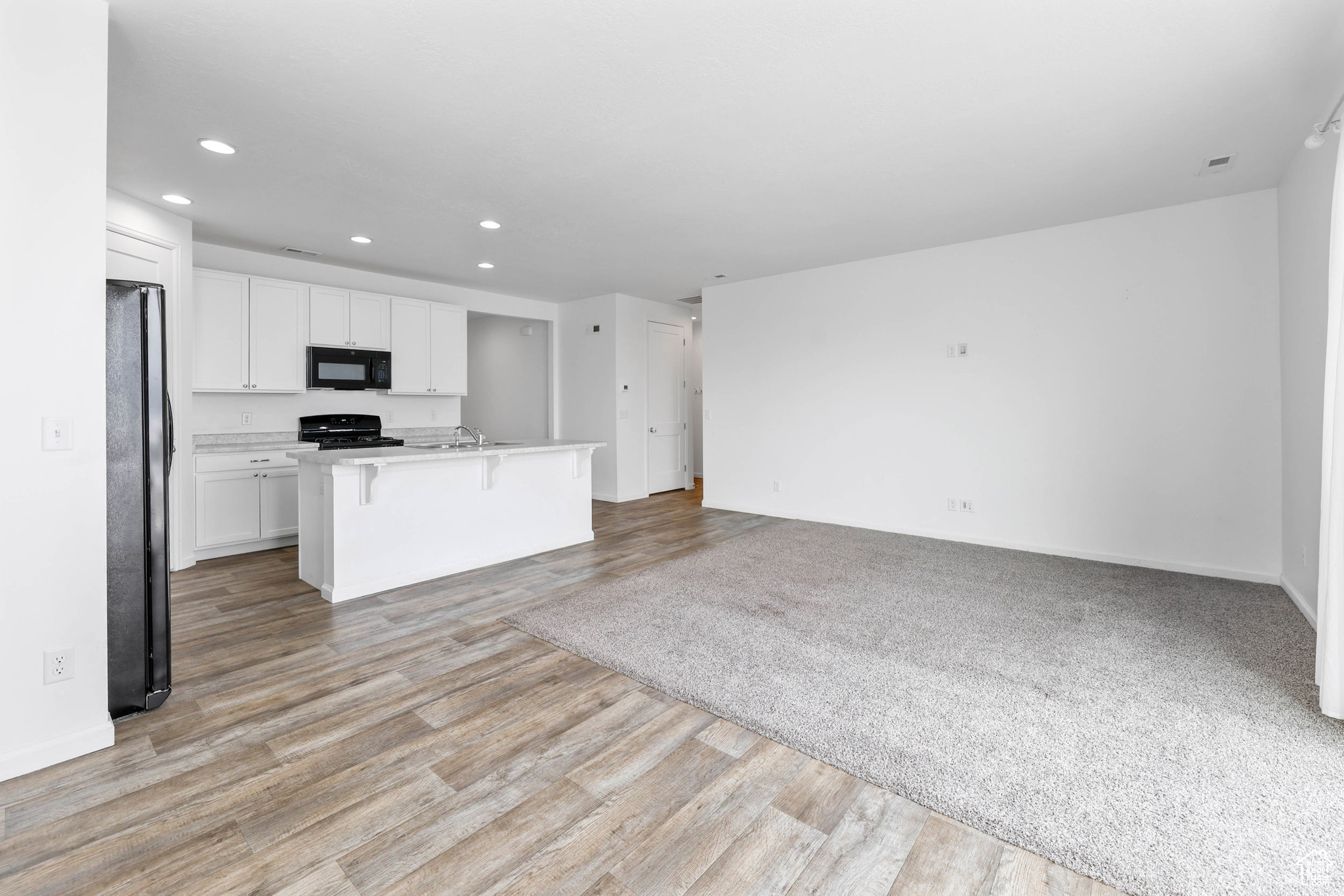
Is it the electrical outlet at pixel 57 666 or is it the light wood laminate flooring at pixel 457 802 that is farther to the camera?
the electrical outlet at pixel 57 666

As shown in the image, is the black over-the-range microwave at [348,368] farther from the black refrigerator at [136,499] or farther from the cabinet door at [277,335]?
the black refrigerator at [136,499]

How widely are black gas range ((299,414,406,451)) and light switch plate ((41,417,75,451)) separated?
11.0ft

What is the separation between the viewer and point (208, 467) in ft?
14.7

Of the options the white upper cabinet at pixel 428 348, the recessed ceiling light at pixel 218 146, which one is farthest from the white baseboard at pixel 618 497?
the recessed ceiling light at pixel 218 146

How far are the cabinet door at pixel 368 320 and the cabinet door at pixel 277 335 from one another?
42cm

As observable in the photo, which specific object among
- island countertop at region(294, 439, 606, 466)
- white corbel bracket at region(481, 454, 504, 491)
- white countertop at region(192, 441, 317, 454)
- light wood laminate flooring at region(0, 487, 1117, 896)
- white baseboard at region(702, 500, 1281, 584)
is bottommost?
light wood laminate flooring at region(0, 487, 1117, 896)

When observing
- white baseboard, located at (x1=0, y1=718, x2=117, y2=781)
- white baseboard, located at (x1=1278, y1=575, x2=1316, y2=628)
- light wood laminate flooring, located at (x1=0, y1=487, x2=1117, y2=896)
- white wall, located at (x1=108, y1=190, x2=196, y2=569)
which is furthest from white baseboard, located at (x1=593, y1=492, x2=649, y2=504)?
white baseboard, located at (x1=1278, y1=575, x2=1316, y2=628)

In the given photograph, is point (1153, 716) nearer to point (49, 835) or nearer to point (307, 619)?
point (49, 835)

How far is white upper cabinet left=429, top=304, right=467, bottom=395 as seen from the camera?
6.16 meters

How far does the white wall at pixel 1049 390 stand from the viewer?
3936 millimetres

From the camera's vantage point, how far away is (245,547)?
15.6 ft

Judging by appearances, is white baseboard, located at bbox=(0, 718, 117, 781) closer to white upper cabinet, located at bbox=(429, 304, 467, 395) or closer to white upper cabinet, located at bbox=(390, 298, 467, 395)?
white upper cabinet, located at bbox=(390, 298, 467, 395)

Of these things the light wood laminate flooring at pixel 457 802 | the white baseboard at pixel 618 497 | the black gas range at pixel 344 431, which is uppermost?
the black gas range at pixel 344 431

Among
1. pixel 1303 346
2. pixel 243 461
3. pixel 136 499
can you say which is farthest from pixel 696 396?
pixel 136 499
